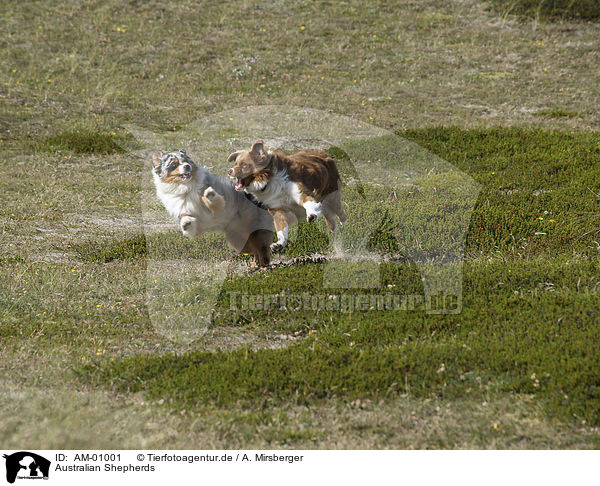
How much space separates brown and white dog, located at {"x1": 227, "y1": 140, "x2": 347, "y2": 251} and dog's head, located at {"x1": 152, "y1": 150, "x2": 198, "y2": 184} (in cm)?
58

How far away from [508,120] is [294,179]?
1461cm

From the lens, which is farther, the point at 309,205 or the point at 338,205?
the point at 338,205

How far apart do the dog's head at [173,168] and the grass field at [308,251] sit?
2198 millimetres

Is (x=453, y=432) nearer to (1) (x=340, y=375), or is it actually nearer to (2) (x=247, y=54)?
(1) (x=340, y=375)

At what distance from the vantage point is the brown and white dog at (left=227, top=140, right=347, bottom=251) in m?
8.08

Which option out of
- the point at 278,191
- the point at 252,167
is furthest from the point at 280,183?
the point at 252,167

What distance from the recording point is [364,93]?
2428 centimetres

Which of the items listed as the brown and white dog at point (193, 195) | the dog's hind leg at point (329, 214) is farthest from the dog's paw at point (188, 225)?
the dog's hind leg at point (329, 214)

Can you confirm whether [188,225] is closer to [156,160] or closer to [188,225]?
[188,225]

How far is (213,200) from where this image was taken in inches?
314

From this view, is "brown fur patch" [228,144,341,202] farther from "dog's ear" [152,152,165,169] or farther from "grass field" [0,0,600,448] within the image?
"grass field" [0,0,600,448]

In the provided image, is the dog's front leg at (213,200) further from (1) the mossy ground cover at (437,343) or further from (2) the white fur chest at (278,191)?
(1) the mossy ground cover at (437,343)
